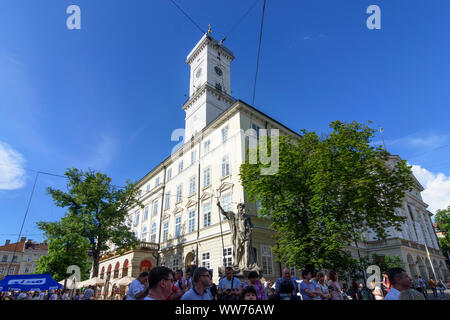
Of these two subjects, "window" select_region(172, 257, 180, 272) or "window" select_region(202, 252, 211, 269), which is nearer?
"window" select_region(202, 252, 211, 269)

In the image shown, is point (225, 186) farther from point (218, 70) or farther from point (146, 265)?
point (218, 70)

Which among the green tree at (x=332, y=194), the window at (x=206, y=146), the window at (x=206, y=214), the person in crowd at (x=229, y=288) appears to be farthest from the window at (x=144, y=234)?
the person in crowd at (x=229, y=288)

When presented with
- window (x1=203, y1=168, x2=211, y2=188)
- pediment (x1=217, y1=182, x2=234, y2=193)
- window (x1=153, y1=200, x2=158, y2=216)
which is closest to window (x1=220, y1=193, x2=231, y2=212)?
pediment (x1=217, y1=182, x2=234, y2=193)

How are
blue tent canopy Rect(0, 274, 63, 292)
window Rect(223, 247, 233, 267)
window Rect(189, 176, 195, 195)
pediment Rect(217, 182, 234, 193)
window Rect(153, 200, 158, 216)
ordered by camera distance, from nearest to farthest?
blue tent canopy Rect(0, 274, 63, 292) < window Rect(223, 247, 233, 267) < pediment Rect(217, 182, 234, 193) < window Rect(189, 176, 195, 195) < window Rect(153, 200, 158, 216)

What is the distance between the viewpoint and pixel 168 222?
3269 centimetres

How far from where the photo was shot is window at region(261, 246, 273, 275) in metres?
20.8

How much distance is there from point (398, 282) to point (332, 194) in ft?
43.7

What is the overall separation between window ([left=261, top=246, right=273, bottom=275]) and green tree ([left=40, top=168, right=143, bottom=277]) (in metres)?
15.3

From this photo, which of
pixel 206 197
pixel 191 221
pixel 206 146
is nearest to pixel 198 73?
pixel 206 146

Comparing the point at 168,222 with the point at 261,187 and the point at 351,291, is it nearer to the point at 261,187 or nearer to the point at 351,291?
the point at 261,187

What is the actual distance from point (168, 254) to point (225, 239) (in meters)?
11.6

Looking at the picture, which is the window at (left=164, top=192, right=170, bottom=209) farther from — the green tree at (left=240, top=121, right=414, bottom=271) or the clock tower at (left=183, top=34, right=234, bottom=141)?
the green tree at (left=240, top=121, right=414, bottom=271)

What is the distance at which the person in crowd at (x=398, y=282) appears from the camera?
3.86 meters
